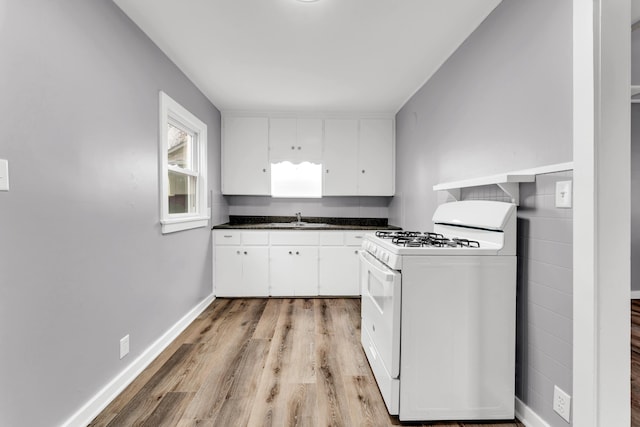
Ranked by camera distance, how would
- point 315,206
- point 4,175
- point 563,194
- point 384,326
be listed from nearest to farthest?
point 4,175, point 563,194, point 384,326, point 315,206

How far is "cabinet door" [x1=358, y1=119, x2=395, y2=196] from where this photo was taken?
165 inches

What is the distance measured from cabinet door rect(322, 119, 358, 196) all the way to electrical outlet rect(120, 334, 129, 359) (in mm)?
2762

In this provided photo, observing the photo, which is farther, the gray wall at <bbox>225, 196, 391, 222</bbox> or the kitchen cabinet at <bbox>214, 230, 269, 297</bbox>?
the gray wall at <bbox>225, 196, 391, 222</bbox>

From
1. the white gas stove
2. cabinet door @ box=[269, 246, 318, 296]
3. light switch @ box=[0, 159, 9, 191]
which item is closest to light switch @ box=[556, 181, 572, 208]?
the white gas stove

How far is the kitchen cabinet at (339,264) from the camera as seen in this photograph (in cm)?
385

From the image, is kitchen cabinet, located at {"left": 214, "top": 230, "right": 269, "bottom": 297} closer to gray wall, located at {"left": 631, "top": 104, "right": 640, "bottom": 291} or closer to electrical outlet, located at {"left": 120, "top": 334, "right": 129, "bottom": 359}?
electrical outlet, located at {"left": 120, "top": 334, "right": 129, "bottom": 359}

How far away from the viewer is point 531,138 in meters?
1.61

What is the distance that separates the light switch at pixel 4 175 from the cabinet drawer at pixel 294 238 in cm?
269

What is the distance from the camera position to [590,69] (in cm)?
126

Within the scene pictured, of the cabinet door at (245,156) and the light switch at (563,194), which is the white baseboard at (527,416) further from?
the cabinet door at (245,156)

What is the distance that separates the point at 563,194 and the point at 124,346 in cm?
253

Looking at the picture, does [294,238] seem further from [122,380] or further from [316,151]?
[122,380]

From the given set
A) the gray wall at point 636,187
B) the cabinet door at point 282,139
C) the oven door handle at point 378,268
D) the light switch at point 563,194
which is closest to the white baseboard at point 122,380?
the oven door handle at point 378,268

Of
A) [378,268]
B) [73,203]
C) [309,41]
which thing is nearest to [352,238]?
[378,268]
